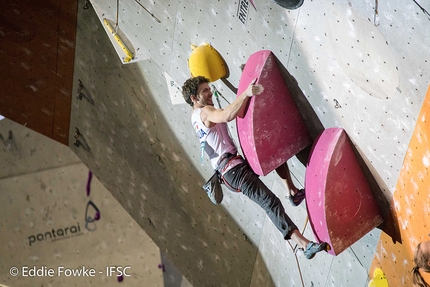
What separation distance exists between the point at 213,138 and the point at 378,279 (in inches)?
46.0

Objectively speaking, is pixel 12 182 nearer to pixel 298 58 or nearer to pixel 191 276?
pixel 191 276

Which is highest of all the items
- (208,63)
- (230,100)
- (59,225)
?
(208,63)

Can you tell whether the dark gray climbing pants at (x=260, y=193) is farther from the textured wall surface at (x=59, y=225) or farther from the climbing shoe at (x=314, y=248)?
the textured wall surface at (x=59, y=225)

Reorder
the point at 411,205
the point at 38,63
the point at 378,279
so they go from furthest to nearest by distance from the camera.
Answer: the point at 38,63 → the point at 378,279 → the point at 411,205

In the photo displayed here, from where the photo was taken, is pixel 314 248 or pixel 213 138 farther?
pixel 213 138

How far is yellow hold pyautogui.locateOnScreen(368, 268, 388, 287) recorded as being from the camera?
3287 mm

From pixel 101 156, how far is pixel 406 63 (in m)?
3.23

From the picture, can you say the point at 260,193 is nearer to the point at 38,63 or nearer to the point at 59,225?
the point at 38,63

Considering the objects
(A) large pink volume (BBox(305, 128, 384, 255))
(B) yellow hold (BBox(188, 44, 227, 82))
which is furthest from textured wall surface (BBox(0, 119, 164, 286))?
(A) large pink volume (BBox(305, 128, 384, 255))

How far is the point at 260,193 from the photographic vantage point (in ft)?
10.9

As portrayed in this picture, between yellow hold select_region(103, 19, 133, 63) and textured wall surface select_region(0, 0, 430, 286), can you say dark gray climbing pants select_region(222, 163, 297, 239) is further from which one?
yellow hold select_region(103, 19, 133, 63)

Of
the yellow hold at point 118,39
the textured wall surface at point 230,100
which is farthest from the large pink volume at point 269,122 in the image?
the yellow hold at point 118,39

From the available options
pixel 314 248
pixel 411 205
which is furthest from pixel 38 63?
pixel 411 205

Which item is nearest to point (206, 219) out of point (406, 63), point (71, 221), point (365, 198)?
point (71, 221)
